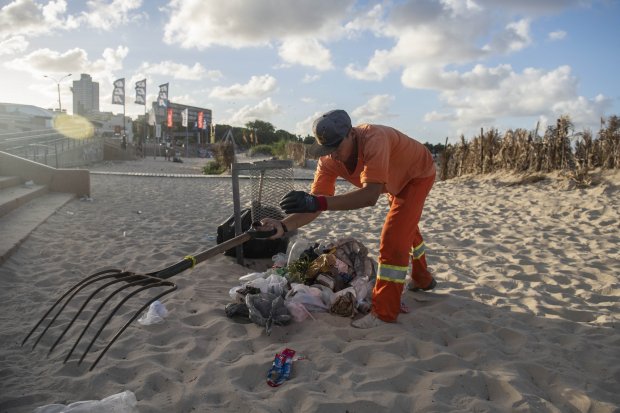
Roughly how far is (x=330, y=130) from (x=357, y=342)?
1425 mm

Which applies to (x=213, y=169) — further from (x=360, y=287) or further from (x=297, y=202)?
(x=297, y=202)

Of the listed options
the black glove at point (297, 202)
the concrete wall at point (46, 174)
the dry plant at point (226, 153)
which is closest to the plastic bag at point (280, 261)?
the black glove at point (297, 202)

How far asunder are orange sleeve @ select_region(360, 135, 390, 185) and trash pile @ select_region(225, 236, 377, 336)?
3.36 feet

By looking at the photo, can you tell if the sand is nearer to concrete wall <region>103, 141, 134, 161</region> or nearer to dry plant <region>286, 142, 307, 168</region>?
dry plant <region>286, 142, 307, 168</region>

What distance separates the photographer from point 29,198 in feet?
21.1

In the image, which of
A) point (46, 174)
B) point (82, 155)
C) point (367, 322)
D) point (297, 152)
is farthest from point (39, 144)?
point (367, 322)

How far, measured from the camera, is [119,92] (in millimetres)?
29453

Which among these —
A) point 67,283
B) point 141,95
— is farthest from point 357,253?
point 141,95

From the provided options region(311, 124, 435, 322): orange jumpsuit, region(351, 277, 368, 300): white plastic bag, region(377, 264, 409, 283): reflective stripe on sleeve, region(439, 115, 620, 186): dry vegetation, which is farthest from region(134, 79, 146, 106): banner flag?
region(377, 264, 409, 283): reflective stripe on sleeve

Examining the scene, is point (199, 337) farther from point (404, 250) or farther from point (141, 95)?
point (141, 95)

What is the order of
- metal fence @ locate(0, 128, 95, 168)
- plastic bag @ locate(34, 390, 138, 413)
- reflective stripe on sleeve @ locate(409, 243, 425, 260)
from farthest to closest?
1. metal fence @ locate(0, 128, 95, 168)
2. reflective stripe on sleeve @ locate(409, 243, 425, 260)
3. plastic bag @ locate(34, 390, 138, 413)

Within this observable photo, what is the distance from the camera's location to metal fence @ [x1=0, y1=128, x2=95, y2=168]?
12.0 m

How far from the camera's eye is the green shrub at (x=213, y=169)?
1820 centimetres

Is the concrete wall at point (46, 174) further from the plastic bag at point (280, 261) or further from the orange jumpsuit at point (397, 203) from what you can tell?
the orange jumpsuit at point (397, 203)
